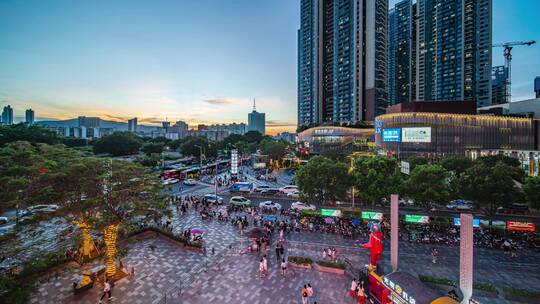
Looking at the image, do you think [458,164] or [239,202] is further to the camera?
[458,164]

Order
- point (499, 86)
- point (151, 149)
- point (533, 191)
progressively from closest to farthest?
1. point (533, 191)
2. point (151, 149)
3. point (499, 86)

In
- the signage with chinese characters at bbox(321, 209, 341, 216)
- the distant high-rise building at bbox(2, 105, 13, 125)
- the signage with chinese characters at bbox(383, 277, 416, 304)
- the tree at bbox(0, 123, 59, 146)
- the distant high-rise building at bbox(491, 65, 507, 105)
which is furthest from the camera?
the distant high-rise building at bbox(2, 105, 13, 125)

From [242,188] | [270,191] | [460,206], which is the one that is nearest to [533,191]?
[460,206]

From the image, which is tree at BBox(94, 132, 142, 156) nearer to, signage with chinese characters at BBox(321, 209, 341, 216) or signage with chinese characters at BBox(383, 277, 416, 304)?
signage with chinese characters at BBox(321, 209, 341, 216)

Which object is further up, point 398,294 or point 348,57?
point 348,57

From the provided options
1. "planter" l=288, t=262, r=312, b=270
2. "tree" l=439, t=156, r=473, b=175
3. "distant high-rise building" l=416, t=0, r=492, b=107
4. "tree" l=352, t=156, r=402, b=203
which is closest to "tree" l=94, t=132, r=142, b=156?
"tree" l=352, t=156, r=402, b=203

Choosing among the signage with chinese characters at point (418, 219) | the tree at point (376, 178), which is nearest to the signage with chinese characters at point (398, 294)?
the signage with chinese characters at point (418, 219)

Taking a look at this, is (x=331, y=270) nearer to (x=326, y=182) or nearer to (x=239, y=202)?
(x=326, y=182)

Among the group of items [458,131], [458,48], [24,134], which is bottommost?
[24,134]
